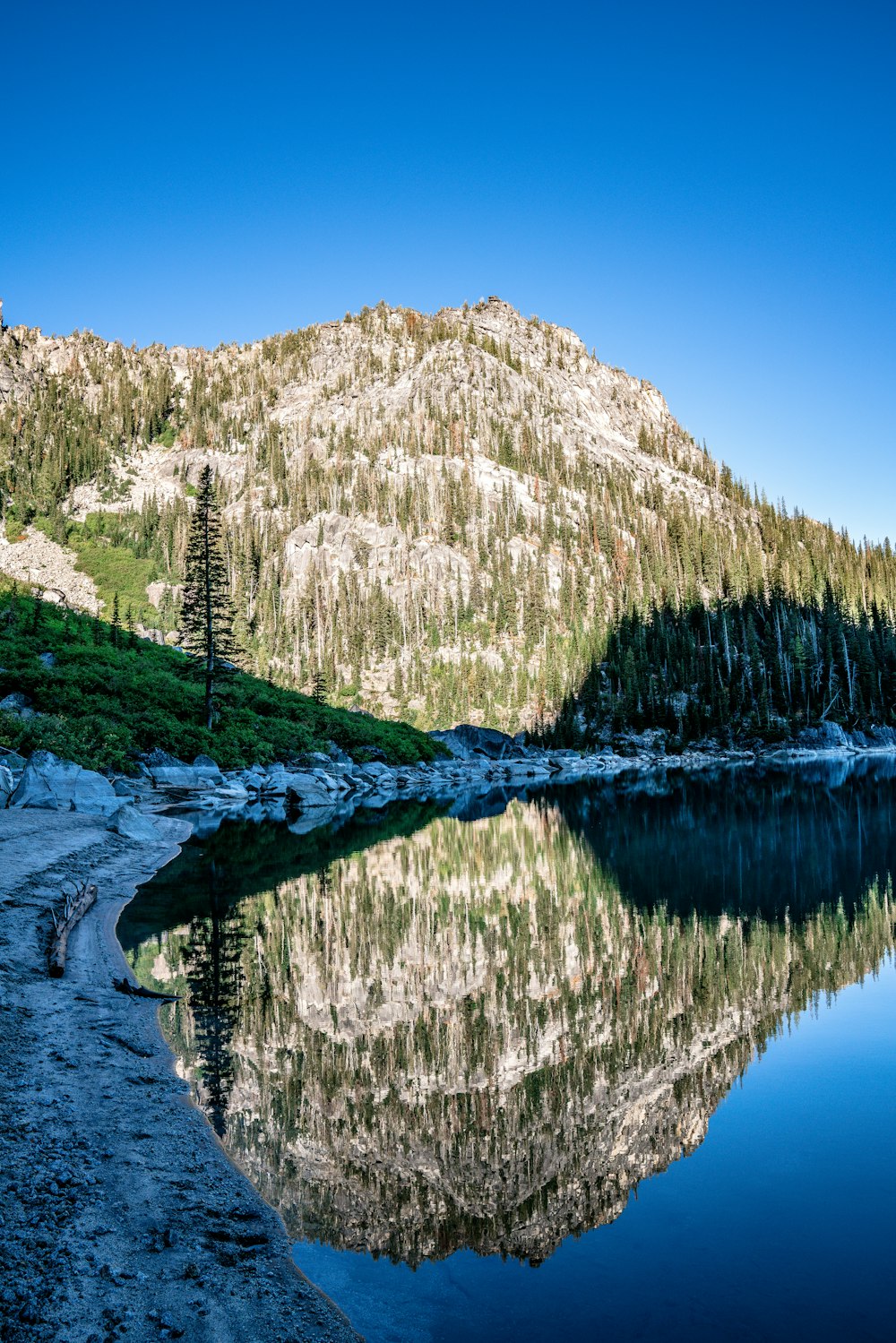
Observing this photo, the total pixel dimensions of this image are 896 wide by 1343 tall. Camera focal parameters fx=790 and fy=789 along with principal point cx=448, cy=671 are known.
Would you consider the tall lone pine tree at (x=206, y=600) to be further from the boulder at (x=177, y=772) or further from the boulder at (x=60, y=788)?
the boulder at (x=60, y=788)

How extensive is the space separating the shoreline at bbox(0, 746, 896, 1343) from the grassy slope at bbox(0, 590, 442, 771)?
2485cm

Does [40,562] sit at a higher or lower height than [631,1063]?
higher

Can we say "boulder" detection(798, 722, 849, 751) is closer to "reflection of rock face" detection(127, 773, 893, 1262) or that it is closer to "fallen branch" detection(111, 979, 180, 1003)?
"reflection of rock face" detection(127, 773, 893, 1262)

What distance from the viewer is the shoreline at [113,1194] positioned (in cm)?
486

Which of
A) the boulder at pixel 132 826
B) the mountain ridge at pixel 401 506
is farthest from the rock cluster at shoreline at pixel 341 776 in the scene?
the mountain ridge at pixel 401 506

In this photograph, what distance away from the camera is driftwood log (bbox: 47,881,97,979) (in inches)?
463

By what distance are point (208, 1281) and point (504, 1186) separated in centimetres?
323

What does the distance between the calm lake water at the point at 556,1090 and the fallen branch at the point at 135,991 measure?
10.7 inches

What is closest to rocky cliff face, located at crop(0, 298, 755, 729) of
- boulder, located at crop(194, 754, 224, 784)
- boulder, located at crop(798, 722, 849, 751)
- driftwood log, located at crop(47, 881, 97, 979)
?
boulder, located at crop(798, 722, 849, 751)

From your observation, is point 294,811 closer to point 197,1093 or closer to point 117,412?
point 197,1093

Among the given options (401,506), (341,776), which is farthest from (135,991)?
(401,506)

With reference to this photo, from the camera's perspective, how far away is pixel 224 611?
4658 inches

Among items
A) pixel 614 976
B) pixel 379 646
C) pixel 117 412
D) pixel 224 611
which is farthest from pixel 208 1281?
pixel 117 412

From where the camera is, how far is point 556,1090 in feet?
30.4
